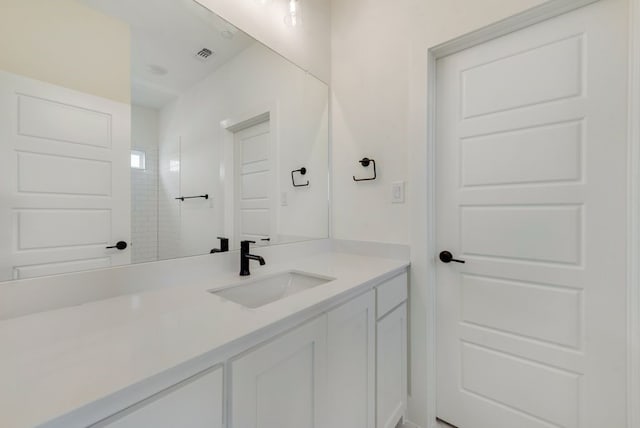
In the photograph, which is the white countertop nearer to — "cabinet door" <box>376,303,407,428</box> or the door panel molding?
"cabinet door" <box>376,303,407,428</box>

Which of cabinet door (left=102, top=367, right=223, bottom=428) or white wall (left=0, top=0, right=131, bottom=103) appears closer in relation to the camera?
cabinet door (left=102, top=367, right=223, bottom=428)

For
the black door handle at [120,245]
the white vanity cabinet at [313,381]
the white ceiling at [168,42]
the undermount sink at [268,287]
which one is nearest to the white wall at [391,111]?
the white vanity cabinet at [313,381]

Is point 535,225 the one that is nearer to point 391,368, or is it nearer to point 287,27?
point 391,368

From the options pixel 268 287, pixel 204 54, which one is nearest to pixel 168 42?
pixel 204 54

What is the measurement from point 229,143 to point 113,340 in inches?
40.1

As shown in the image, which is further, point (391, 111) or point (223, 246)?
point (391, 111)

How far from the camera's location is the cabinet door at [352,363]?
95cm

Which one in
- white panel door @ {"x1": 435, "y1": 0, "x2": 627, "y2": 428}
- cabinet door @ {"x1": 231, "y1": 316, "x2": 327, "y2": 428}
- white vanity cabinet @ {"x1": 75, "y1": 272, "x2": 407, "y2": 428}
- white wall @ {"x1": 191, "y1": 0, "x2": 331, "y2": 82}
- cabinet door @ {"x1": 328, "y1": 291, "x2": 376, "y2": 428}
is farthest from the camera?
white wall @ {"x1": 191, "y1": 0, "x2": 331, "y2": 82}

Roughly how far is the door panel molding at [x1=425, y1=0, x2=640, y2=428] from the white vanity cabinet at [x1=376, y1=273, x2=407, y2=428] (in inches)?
5.8

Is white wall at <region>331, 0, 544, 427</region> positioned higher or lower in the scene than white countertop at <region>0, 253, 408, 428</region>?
higher

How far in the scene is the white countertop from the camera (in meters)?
0.44

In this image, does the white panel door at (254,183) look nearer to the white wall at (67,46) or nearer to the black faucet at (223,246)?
the black faucet at (223,246)

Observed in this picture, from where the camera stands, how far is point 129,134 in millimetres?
1009

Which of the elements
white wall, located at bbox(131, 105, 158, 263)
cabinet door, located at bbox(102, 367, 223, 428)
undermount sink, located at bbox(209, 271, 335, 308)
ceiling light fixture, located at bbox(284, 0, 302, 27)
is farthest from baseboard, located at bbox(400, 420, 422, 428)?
ceiling light fixture, located at bbox(284, 0, 302, 27)
